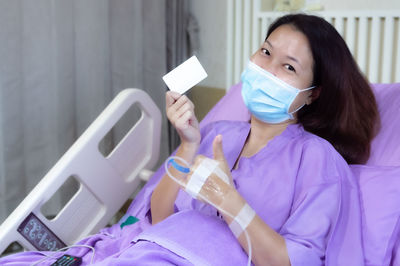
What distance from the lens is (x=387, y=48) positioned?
177 centimetres

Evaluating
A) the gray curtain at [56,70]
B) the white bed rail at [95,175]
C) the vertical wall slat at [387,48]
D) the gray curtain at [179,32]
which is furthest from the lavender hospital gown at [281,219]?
the gray curtain at [179,32]

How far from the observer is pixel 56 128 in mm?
2209

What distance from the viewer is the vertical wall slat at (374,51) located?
1.79 meters

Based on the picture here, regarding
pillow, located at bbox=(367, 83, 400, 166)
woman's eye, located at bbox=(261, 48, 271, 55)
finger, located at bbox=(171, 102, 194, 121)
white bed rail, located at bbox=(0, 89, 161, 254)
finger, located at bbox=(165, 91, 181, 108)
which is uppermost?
woman's eye, located at bbox=(261, 48, 271, 55)

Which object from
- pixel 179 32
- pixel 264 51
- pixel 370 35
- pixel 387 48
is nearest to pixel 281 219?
pixel 264 51

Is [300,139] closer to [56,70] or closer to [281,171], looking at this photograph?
[281,171]

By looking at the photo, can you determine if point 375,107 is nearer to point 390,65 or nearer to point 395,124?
point 395,124

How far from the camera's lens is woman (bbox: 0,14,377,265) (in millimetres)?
1136

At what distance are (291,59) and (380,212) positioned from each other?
0.46 meters

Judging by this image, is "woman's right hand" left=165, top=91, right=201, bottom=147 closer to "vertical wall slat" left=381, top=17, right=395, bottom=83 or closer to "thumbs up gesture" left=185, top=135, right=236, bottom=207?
"thumbs up gesture" left=185, top=135, right=236, bottom=207

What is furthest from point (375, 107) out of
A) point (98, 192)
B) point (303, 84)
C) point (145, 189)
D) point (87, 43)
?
point (87, 43)

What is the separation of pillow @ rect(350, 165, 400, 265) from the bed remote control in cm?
78

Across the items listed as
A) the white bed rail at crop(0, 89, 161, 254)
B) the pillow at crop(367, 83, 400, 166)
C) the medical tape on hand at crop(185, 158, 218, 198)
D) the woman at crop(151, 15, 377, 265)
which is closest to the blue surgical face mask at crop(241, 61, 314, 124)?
the woman at crop(151, 15, 377, 265)

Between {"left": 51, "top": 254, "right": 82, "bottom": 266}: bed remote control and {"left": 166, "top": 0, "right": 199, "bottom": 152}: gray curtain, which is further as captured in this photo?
{"left": 166, "top": 0, "right": 199, "bottom": 152}: gray curtain
